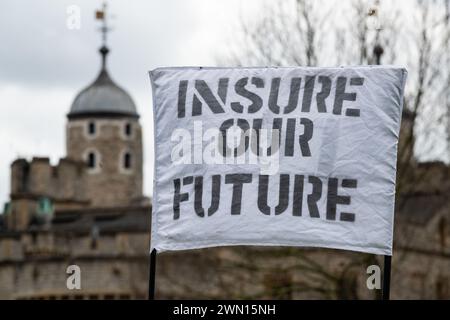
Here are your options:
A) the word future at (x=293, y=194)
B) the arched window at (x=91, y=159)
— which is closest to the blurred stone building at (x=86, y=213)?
the arched window at (x=91, y=159)

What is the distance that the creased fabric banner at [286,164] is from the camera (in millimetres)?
12227

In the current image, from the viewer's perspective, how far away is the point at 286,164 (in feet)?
40.2

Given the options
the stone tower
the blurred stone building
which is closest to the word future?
the blurred stone building

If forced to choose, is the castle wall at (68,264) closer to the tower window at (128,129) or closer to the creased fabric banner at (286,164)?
the tower window at (128,129)

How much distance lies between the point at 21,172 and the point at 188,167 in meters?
106

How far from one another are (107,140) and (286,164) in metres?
126

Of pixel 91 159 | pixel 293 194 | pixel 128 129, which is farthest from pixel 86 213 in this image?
pixel 293 194

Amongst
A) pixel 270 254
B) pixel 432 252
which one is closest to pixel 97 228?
pixel 432 252

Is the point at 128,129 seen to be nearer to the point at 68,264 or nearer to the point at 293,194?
the point at 68,264

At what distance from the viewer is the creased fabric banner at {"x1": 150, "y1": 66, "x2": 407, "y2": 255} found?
1223 cm

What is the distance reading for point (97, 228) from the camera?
97.2 metres

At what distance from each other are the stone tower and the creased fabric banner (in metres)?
123

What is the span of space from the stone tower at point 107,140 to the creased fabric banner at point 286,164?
122568 millimetres
